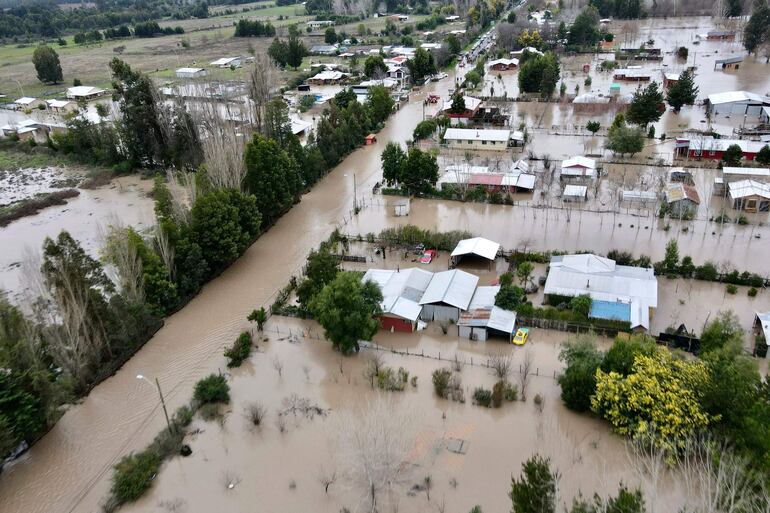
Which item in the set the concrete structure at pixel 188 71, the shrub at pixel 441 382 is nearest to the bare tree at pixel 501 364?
the shrub at pixel 441 382

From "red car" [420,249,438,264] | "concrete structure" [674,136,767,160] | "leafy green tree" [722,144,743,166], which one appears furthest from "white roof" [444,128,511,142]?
"red car" [420,249,438,264]

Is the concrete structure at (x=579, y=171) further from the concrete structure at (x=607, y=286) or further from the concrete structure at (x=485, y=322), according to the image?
the concrete structure at (x=485, y=322)

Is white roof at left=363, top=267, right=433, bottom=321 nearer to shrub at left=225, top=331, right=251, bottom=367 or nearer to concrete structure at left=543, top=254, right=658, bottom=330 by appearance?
concrete structure at left=543, top=254, right=658, bottom=330

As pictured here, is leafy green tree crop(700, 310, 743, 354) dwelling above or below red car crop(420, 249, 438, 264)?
above

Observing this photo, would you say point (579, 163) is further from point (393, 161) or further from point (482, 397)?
point (482, 397)

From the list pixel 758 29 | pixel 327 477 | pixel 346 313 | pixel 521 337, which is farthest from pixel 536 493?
pixel 758 29

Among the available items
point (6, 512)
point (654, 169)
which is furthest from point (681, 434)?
point (654, 169)

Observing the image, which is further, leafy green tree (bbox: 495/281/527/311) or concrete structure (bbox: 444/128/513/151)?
concrete structure (bbox: 444/128/513/151)
